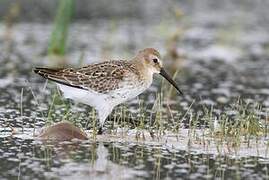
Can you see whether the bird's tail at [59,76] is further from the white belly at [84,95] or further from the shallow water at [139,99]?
the shallow water at [139,99]

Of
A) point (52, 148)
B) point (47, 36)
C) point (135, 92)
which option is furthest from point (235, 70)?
point (52, 148)

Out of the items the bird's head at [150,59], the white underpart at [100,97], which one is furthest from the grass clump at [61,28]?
the white underpart at [100,97]

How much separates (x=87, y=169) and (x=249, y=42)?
34.2 ft

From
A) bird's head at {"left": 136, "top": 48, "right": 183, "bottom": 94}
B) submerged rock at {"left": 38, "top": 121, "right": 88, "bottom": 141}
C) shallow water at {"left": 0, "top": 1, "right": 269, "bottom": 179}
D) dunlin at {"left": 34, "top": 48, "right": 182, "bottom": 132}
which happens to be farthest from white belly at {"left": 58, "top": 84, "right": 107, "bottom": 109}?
bird's head at {"left": 136, "top": 48, "right": 183, "bottom": 94}

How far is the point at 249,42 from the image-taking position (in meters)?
18.2

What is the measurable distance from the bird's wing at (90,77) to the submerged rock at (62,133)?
55 cm

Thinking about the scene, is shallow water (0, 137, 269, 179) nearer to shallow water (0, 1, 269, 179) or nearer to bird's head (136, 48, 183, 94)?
shallow water (0, 1, 269, 179)

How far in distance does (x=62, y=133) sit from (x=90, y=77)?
84 cm

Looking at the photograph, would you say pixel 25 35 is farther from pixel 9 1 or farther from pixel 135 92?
pixel 135 92

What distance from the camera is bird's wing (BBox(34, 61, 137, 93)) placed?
10.1m

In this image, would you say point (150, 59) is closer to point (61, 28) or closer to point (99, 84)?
point (99, 84)

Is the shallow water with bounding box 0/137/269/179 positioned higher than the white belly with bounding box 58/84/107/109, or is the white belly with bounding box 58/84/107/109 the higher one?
the white belly with bounding box 58/84/107/109

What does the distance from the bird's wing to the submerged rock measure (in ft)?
1.80

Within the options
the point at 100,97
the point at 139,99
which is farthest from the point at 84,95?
the point at 139,99
